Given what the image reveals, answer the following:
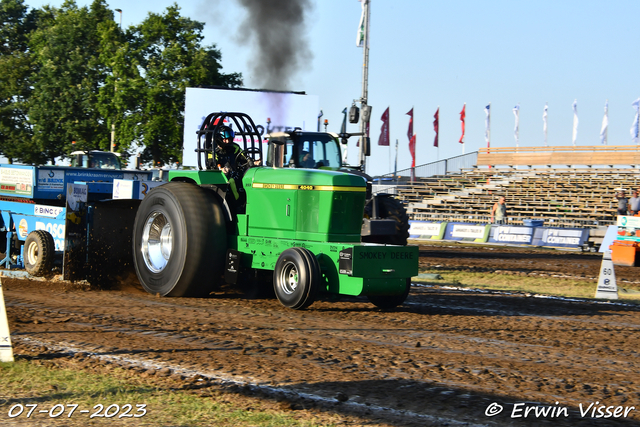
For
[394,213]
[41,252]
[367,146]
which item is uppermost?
[367,146]

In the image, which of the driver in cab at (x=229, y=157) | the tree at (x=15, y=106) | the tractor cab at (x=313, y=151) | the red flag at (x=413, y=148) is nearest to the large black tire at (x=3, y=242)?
Answer: the driver in cab at (x=229, y=157)

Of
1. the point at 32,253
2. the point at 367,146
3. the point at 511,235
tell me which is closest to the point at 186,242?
the point at 32,253

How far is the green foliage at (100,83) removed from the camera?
1421 inches

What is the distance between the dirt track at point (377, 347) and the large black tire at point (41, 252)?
272mm

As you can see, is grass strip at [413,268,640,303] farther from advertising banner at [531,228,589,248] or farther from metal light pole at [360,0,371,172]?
advertising banner at [531,228,589,248]

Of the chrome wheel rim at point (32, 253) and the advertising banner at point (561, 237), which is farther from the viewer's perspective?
the advertising banner at point (561, 237)

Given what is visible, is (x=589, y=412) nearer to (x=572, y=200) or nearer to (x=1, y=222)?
(x=1, y=222)

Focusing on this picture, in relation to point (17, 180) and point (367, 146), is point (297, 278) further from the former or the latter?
point (17, 180)

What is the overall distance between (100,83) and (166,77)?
5.93m

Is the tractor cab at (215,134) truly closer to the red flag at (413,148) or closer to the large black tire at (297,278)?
the large black tire at (297,278)

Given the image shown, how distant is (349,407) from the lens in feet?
15.4

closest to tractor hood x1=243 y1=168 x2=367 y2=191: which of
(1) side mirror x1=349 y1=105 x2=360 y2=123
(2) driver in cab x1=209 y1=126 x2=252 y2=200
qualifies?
(2) driver in cab x1=209 y1=126 x2=252 y2=200

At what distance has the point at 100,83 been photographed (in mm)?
40312

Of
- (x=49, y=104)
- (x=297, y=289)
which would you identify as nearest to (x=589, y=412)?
(x=297, y=289)
